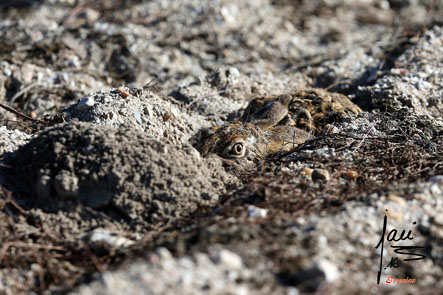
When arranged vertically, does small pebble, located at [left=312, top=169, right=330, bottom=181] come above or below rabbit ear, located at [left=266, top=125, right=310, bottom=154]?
below

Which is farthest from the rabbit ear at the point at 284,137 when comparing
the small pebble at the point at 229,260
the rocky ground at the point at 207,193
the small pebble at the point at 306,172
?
the small pebble at the point at 229,260

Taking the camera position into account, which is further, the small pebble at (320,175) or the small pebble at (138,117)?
the small pebble at (138,117)

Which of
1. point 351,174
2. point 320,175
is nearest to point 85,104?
point 320,175

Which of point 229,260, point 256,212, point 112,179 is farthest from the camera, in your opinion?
point 112,179

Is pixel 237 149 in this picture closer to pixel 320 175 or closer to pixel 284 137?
pixel 284 137

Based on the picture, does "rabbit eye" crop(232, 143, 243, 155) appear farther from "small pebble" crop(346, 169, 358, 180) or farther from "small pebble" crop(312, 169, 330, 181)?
"small pebble" crop(346, 169, 358, 180)

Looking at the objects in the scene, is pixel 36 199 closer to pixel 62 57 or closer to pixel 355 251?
pixel 355 251

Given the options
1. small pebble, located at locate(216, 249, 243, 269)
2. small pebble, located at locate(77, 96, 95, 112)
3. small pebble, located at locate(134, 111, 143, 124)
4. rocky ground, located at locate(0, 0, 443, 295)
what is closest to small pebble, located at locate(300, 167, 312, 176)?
rocky ground, located at locate(0, 0, 443, 295)

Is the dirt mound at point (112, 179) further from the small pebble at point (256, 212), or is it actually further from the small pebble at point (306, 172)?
the small pebble at point (306, 172)

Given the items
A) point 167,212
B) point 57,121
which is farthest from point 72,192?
point 57,121
